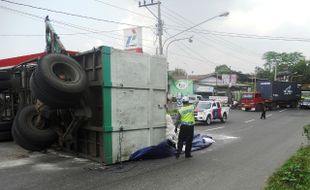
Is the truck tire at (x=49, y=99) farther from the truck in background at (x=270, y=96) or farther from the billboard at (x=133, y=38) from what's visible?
the truck in background at (x=270, y=96)

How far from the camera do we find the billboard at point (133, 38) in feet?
84.8

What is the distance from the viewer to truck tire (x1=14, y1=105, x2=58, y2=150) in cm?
834

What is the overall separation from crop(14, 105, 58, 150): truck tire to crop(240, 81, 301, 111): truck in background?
2988 cm

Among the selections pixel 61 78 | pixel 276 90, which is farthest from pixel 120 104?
pixel 276 90

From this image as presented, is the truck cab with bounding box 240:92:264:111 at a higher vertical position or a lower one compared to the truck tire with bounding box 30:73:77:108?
lower

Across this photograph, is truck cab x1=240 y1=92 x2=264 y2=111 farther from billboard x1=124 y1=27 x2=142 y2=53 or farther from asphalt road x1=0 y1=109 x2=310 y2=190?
asphalt road x1=0 y1=109 x2=310 y2=190

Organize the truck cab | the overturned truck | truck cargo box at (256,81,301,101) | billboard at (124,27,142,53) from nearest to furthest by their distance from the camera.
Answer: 1. the overturned truck
2. billboard at (124,27,142,53)
3. the truck cab
4. truck cargo box at (256,81,301,101)

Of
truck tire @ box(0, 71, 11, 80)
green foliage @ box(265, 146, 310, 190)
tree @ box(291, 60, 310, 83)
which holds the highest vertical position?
tree @ box(291, 60, 310, 83)

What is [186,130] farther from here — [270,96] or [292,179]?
[270,96]

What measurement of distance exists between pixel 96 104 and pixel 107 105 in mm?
457

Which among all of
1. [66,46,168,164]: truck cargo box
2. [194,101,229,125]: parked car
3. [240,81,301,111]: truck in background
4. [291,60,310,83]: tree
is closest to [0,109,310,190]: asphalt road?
[66,46,168,164]: truck cargo box

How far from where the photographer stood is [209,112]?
69.8 ft

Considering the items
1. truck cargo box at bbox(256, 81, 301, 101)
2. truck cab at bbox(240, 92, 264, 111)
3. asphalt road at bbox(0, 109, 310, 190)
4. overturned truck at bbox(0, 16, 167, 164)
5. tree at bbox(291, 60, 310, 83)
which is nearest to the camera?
asphalt road at bbox(0, 109, 310, 190)

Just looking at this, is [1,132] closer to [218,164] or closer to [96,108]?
[96,108]
